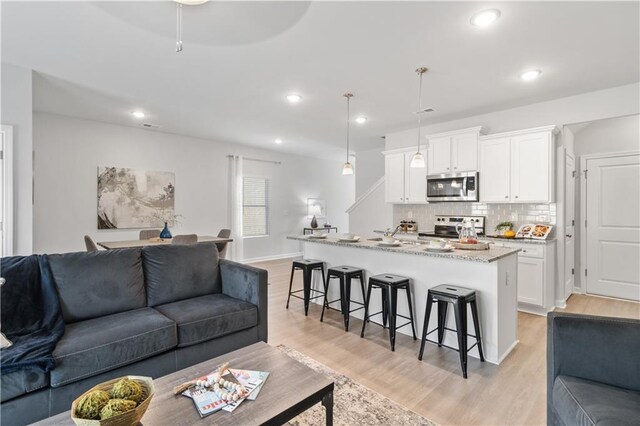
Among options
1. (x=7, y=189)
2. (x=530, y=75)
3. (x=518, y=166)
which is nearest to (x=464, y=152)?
(x=518, y=166)

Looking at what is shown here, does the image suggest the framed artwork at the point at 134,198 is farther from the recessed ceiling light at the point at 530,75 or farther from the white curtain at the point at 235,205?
the recessed ceiling light at the point at 530,75

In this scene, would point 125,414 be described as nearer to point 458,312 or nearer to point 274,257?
point 458,312

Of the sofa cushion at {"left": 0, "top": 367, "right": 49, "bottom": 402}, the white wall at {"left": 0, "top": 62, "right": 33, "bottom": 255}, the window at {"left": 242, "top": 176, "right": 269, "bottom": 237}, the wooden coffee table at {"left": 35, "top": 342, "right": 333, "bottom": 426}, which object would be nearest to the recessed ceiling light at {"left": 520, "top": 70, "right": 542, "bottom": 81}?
the wooden coffee table at {"left": 35, "top": 342, "right": 333, "bottom": 426}

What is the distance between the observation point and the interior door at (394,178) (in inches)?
216

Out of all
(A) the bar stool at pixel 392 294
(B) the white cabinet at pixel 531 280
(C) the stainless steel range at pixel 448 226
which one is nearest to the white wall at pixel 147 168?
(C) the stainless steel range at pixel 448 226

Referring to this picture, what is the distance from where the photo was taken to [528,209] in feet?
14.3

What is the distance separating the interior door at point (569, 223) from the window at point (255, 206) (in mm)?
5863

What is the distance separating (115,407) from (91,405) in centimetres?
9

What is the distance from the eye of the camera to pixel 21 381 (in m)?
1.61

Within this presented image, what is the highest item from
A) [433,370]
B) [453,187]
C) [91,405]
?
[453,187]

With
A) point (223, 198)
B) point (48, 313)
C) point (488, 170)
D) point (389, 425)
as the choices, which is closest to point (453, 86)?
point (488, 170)

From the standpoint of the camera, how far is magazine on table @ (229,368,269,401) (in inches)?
55.7

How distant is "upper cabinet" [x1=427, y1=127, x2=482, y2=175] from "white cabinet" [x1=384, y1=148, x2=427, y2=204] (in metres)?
0.23

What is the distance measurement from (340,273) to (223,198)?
436 cm
